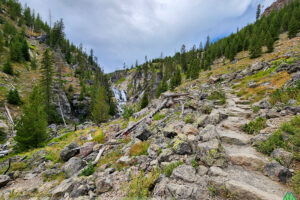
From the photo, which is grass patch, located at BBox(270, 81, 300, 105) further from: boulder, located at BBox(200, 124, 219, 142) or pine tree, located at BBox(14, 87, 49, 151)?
pine tree, located at BBox(14, 87, 49, 151)

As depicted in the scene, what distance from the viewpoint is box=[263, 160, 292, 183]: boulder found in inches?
120

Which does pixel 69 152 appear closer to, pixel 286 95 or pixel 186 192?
pixel 186 192

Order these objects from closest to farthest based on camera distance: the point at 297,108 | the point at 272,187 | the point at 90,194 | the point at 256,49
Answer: the point at 272,187 < the point at 90,194 < the point at 297,108 < the point at 256,49

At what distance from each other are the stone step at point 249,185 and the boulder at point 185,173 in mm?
583

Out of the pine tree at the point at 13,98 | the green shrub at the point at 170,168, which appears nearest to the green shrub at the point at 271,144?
the green shrub at the point at 170,168

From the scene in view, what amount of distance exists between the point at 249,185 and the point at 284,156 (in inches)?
65.1

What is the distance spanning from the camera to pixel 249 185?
288 centimetres

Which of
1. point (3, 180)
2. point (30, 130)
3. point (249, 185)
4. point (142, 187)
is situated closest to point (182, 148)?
point (142, 187)

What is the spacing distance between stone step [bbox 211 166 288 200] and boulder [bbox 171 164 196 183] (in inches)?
22.9

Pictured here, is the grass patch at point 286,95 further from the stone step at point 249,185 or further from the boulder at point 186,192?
the boulder at point 186,192

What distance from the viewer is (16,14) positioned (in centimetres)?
7656

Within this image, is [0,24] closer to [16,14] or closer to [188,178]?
[16,14]

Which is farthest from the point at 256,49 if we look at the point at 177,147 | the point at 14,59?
the point at 14,59

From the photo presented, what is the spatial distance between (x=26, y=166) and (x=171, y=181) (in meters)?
12.1
